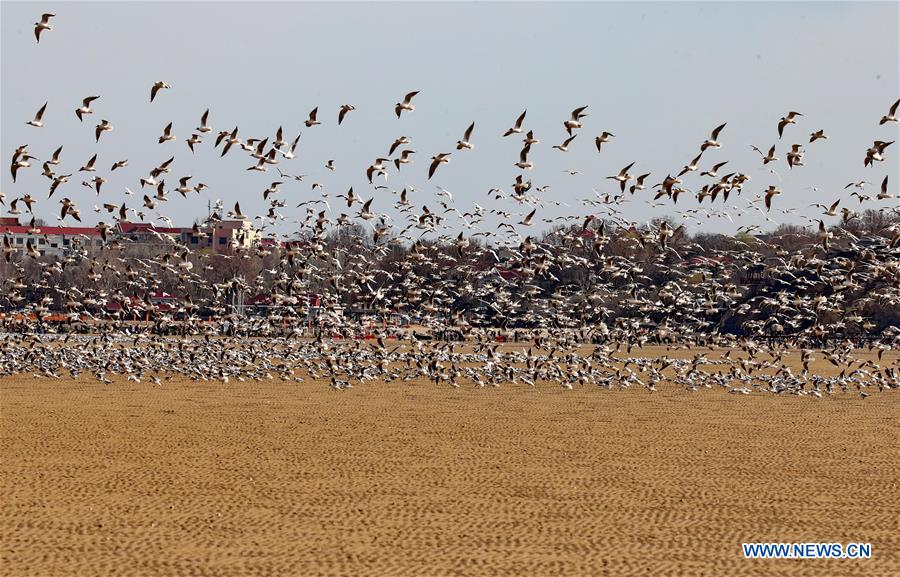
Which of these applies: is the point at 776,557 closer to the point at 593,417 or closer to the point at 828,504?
the point at 828,504

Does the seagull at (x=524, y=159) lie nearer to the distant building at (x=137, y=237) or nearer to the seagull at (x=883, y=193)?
the seagull at (x=883, y=193)

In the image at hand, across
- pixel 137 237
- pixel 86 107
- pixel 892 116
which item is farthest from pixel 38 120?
pixel 137 237

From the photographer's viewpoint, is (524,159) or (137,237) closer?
(524,159)

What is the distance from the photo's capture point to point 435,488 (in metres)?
22.9

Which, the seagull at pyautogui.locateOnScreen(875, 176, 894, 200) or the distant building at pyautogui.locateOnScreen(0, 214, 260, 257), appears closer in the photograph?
the seagull at pyautogui.locateOnScreen(875, 176, 894, 200)

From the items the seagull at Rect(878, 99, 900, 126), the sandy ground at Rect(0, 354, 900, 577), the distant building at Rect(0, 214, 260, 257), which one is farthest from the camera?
the distant building at Rect(0, 214, 260, 257)

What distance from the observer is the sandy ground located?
1716 centimetres

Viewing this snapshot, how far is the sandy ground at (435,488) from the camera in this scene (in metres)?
17.2

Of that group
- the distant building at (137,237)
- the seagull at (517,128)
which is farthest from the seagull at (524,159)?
the distant building at (137,237)

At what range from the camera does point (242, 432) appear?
31.6 meters

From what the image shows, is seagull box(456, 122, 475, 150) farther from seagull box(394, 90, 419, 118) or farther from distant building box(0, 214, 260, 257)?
distant building box(0, 214, 260, 257)

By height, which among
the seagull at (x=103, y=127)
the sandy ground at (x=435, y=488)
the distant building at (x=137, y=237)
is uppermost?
the seagull at (x=103, y=127)

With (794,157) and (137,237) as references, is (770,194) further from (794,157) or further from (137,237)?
(137,237)

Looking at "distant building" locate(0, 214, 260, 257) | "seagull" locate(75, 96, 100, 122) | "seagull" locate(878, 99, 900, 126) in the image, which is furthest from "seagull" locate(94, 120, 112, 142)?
"distant building" locate(0, 214, 260, 257)
